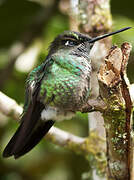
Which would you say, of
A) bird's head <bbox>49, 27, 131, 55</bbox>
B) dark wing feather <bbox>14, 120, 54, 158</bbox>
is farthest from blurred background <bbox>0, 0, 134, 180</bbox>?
dark wing feather <bbox>14, 120, 54, 158</bbox>

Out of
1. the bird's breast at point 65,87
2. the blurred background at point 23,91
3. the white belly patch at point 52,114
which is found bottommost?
the blurred background at point 23,91

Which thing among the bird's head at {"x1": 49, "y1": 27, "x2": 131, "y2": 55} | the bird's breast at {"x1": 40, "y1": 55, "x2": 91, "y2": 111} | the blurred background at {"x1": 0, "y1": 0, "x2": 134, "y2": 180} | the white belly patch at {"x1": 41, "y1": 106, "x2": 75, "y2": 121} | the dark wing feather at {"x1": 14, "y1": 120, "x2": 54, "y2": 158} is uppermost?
the bird's head at {"x1": 49, "y1": 27, "x2": 131, "y2": 55}

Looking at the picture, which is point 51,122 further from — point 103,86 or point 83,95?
point 103,86

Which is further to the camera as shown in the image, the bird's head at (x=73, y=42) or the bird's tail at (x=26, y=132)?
the bird's head at (x=73, y=42)

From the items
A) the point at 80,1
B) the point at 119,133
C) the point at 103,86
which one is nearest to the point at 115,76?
the point at 103,86

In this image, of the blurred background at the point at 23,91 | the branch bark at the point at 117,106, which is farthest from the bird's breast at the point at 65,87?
the blurred background at the point at 23,91

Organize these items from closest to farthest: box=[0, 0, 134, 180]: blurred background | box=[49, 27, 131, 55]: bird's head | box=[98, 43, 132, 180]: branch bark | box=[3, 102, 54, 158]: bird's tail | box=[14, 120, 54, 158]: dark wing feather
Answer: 1. box=[98, 43, 132, 180]: branch bark
2. box=[3, 102, 54, 158]: bird's tail
3. box=[14, 120, 54, 158]: dark wing feather
4. box=[49, 27, 131, 55]: bird's head
5. box=[0, 0, 134, 180]: blurred background

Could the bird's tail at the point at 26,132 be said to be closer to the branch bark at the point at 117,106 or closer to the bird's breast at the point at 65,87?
the bird's breast at the point at 65,87

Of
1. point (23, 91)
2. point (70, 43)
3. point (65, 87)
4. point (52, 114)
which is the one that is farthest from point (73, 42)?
point (23, 91)

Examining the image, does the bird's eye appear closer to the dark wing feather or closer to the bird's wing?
the bird's wing
